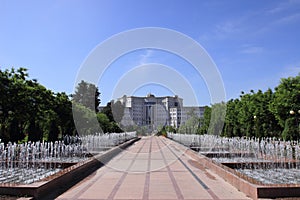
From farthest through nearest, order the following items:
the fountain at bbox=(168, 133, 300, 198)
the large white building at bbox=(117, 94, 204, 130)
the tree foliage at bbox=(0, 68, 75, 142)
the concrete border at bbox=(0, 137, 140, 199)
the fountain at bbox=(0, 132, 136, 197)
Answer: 1. the large white building at bbox=(117, 94, 204, 130)
2. the tree foliage at bbox=(0, 68, 75, 142)
3. the fountain at bbox=(0, 132, 136, 197)
4. the concrete border at bbox=(0, 137, 140, 199)
5. the fountain at bbox=(168, 133, 300, 198)

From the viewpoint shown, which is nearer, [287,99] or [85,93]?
[287,99]

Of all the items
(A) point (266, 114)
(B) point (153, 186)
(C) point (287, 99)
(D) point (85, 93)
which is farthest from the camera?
(D) point (85, 93)

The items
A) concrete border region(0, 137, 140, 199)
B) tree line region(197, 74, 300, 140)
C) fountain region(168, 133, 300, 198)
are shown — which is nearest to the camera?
fountain region(168, 133, 300, 198)

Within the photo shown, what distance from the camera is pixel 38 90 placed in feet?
58.2

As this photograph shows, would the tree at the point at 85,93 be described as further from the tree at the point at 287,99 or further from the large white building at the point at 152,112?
the tree at the point at 287,99

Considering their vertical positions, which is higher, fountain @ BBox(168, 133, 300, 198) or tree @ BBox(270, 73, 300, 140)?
tree @ BBox(270, 73, 300, 140)

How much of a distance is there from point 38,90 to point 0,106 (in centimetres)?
292

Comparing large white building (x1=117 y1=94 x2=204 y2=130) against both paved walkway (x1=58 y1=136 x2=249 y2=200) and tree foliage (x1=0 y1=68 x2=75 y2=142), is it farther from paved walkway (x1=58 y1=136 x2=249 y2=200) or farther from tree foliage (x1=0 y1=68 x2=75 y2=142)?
paved walkway (x1=58 y1=136 x2=249 y2=200)

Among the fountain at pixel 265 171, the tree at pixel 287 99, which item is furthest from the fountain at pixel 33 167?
the tree at pixel 287 99

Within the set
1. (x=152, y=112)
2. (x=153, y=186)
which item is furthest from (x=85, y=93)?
(x=153, y=186)

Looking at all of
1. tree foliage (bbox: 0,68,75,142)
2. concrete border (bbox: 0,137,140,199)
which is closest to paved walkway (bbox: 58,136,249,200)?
→ concrete border (bbox: 0,137,140,199)

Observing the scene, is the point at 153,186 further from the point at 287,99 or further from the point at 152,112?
the point at 152,112

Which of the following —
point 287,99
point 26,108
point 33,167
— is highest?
point 287,99

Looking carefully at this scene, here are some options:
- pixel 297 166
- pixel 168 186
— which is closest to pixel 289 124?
pixel 297 166
